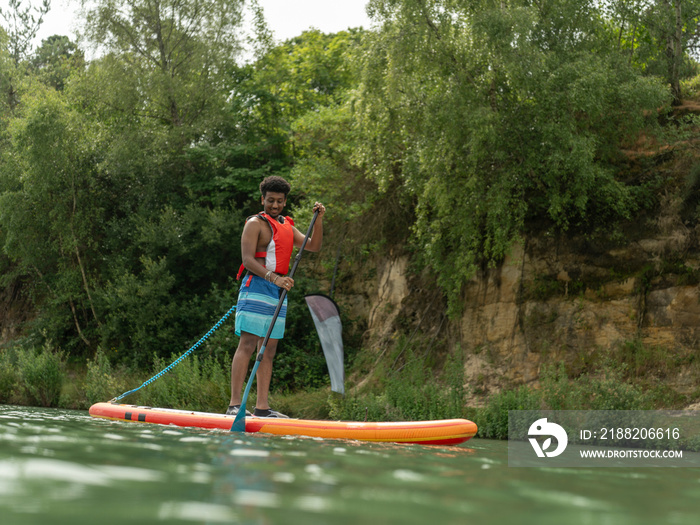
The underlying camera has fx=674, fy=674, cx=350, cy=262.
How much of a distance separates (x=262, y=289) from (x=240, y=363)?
69cm

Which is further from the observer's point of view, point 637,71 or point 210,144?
point 210,144

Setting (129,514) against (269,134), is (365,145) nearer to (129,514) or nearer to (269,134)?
(269,134)

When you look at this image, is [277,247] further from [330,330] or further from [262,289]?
[330,330]

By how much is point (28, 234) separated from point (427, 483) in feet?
56.8

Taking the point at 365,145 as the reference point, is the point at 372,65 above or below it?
above

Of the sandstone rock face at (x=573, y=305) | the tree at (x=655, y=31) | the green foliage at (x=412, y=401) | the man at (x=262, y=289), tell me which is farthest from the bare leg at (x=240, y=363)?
the tree at (x=655, y=31)

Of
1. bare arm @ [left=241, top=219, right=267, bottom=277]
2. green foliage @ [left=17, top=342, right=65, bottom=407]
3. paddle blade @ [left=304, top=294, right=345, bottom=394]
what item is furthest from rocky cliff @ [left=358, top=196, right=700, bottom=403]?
green foliage @ [left=17, top=342, right=65, bottom=407]

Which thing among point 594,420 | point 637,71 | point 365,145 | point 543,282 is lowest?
point 594,420

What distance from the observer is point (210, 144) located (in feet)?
60.5

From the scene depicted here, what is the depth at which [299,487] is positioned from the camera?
2451mm

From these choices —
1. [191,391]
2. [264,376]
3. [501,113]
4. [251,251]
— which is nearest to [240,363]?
[264,376]

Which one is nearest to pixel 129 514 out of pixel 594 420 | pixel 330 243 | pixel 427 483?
pixel 427 483

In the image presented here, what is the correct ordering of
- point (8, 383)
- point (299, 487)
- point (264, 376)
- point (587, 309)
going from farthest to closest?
point (8, 383) → point (587, 309) → point (264, 376) → point (299, 487)

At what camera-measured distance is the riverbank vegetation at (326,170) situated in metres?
9.29
